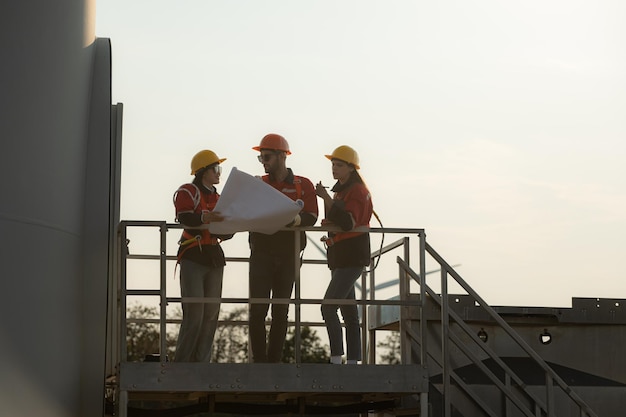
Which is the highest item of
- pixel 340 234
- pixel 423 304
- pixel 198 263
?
pixel 340 234

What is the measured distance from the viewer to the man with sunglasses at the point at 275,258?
1180 cm

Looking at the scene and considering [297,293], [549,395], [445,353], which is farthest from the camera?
[549,395]

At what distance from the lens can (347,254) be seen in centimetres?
1193

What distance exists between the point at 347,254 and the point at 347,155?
1.01 meters

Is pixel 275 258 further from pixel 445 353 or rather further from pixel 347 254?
pixel 445 353

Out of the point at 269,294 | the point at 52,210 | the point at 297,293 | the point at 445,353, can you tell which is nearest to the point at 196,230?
the point at 269,294

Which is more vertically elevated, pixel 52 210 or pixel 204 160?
pixel 204 160

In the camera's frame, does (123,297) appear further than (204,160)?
No

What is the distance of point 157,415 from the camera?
13227 millimetres

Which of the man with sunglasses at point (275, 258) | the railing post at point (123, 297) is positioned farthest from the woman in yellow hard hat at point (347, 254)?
the railing post at point (123, 297)

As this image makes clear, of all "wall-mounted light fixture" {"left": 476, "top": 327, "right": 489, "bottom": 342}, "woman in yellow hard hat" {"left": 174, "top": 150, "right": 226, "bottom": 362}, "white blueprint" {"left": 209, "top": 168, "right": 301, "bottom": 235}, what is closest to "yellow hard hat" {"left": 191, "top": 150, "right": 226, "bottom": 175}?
"woman in yellow hard hat" {"left": 174, "top": 150, "right": 226, "bottom": 362}

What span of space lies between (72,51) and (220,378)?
346cm

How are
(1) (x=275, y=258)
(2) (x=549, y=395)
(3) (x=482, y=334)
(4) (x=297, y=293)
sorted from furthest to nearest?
(3) (x=482, y=334) < (2) (x=549, y=395) < (1) (x=275, y=258) < (4) (x=297, y=293)

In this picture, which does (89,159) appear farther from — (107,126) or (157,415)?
(157,415)
